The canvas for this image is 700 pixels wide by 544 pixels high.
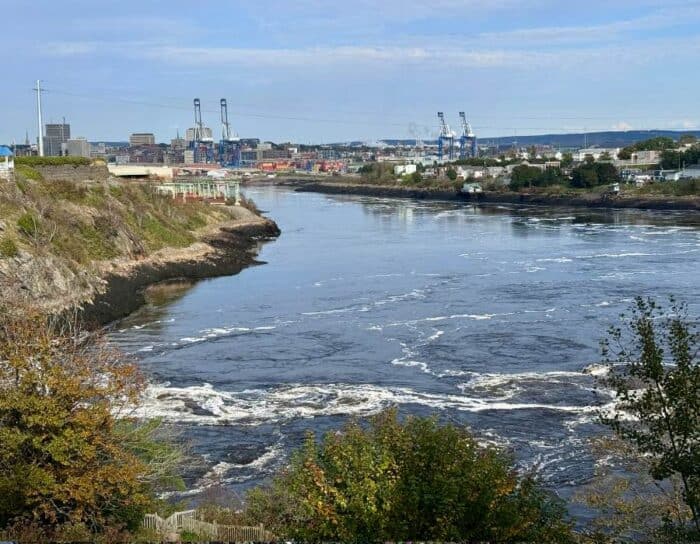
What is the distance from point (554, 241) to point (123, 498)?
25.1m

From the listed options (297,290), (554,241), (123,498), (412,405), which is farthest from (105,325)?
(554,241)

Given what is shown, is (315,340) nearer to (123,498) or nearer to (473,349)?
(473,349)

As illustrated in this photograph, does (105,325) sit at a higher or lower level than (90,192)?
lower

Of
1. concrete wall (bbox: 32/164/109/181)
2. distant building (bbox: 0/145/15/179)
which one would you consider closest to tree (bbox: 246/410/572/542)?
distant building (bbox: 0/145/15/179)

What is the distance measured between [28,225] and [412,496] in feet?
49.5

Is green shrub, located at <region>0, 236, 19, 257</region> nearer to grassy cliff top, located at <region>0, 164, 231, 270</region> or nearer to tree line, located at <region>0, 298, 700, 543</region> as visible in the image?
grassy cliff top, located at <region>0, 164, 231, 270</region>

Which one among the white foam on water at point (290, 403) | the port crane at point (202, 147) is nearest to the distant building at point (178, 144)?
the port crane at point (202, 147)

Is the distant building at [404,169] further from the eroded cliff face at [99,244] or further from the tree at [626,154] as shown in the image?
the eroded cliff face at [99,244]

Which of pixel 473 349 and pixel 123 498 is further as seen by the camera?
pixel 473 349

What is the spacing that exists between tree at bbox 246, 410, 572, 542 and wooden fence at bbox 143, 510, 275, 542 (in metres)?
0.28

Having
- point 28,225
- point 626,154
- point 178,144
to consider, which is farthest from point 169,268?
point 178,144

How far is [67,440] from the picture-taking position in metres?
6.05

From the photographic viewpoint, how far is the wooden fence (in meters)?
6.02

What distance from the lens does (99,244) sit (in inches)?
838
